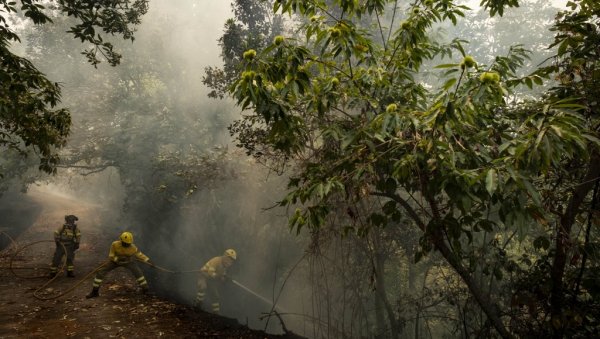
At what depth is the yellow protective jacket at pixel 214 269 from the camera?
860 centimetres

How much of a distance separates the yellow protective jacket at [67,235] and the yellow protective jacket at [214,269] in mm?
2956

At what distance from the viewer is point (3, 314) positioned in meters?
5.79

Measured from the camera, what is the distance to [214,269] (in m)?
8.66

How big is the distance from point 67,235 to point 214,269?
3.38 meters

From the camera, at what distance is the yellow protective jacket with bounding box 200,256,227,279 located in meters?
8.60

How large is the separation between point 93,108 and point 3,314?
1324 centimetres

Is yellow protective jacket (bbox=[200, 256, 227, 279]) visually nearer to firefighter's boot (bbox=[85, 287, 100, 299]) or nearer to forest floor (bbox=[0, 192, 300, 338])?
forest floor (bbox=[0, 192, 300, 338])

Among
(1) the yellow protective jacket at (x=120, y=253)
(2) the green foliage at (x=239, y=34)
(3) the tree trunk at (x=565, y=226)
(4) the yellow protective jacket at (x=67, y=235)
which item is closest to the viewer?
(3) the tree trunk at (x=565, y=226)

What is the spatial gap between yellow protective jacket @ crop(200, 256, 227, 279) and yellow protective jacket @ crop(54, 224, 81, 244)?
116 inches

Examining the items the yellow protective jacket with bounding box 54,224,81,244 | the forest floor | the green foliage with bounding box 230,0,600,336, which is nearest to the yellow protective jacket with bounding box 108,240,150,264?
the forest floor

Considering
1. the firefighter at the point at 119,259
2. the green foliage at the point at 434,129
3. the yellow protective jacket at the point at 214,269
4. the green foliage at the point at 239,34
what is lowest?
the firefighter at the point at 119,259

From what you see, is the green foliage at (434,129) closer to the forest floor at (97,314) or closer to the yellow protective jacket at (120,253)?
the forest floor at (97,314)

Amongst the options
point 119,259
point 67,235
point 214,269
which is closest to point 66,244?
point 67,235

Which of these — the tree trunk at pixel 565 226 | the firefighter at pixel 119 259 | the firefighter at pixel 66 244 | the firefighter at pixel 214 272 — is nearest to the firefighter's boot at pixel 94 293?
→ the firefighter at pixel 119 259
